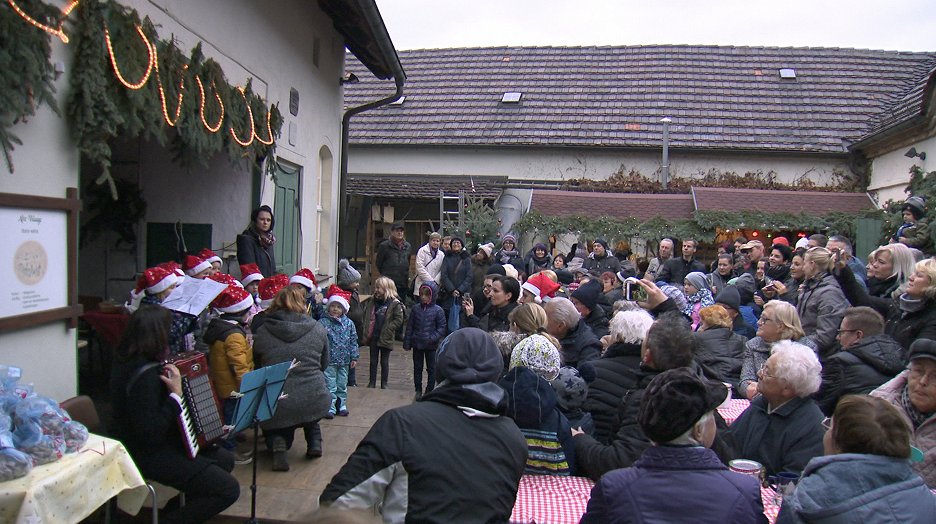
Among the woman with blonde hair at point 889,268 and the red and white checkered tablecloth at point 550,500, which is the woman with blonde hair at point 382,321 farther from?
the red and white checkered tablecloth at point 550,500

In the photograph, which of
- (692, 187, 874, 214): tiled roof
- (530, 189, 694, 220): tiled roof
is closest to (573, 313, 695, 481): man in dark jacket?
(530, 189, 694, 220): tiled roof

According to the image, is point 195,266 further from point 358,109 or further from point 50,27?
point 358,109

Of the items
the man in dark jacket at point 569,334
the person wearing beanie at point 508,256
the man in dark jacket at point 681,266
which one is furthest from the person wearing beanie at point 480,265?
the man in dark jacket at point 569,334

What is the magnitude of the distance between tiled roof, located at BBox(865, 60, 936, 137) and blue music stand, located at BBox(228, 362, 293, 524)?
12671mm

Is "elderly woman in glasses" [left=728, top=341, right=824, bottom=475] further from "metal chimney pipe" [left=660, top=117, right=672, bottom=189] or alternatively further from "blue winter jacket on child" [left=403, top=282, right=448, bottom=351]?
"metal chimney pipe" [left=660, top=117, right=672, bottom=189]

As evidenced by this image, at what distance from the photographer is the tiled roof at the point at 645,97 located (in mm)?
19797

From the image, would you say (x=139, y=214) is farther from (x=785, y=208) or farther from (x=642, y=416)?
(x=785, y=208)

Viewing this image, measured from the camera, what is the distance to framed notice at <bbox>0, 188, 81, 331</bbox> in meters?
4.09

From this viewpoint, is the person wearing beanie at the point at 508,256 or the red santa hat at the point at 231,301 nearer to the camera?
the red santa hat at the point at 231,301

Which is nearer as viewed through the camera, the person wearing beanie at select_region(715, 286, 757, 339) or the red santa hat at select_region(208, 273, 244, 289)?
the red santa hat at select_region(208, 273, 244, 289)

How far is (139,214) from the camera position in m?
9.05

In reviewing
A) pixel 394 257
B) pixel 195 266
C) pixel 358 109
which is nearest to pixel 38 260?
pixel 195 266

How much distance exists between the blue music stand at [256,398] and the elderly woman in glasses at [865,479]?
3.10 metres

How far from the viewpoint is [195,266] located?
249 inches
